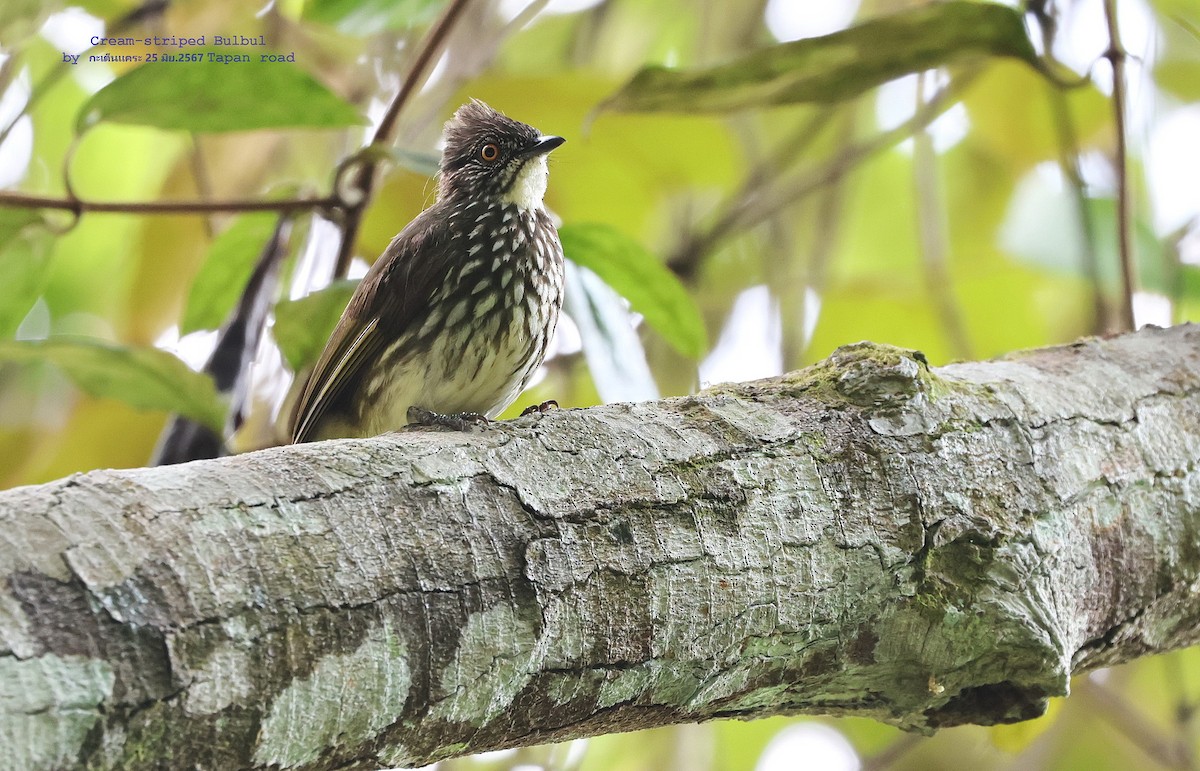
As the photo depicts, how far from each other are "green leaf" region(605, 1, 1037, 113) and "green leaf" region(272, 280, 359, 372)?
819 mm

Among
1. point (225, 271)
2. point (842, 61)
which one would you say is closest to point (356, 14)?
point (225, 271)

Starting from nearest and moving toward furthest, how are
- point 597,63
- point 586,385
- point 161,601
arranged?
point 161,601 → point 586,385 → point 597,63

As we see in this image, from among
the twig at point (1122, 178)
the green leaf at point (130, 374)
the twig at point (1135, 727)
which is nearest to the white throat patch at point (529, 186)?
the green leaf at point (130, 374)

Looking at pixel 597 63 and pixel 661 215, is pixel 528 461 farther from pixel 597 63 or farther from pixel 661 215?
pixel 597 63

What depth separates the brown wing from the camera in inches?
116

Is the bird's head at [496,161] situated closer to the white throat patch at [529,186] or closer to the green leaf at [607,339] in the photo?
the white throat patch at [529,186]

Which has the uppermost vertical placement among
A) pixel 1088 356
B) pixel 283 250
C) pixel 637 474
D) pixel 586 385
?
pixel 283 250

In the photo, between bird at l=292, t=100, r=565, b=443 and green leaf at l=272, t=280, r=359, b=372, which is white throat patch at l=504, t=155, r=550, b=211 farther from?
green leaf at l=272, t=280, r=359, b=372

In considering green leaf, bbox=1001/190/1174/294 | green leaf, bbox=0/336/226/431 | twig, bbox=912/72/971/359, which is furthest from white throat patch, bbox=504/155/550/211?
green leaf, bbox=1001/190/1174/294

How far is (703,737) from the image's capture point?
3623mm

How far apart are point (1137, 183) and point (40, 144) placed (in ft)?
12.7

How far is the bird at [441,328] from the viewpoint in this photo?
2920 mm

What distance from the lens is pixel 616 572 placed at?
153 cm

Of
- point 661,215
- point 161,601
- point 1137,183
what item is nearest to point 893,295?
point 661,215
